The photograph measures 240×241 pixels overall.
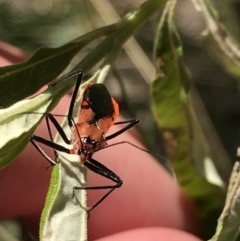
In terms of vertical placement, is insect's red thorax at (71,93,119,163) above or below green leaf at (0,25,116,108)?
below

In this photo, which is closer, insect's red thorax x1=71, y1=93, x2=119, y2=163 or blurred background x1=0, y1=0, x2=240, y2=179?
insect's red thorax x1=71, y1=93, x2=119, y2=163

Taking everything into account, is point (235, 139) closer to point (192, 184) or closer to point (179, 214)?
point (179, 214)

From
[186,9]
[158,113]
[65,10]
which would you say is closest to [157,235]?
[158,113]

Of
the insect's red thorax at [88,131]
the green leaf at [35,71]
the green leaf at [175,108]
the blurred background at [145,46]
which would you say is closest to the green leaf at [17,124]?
the green leaf at [35,71]

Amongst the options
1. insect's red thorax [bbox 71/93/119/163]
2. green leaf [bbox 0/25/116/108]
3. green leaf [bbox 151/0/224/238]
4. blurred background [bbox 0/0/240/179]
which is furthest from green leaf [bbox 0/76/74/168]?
blurred background [bbox 0/0/240/179]

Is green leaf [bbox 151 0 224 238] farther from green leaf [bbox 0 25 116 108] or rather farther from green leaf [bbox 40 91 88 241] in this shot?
green leaf [bbox 40 91 88 241]

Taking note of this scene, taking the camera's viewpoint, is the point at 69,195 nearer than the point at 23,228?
Yes

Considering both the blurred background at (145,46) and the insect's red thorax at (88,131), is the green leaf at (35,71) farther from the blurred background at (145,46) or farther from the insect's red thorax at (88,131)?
the blurred background at (145,46)
